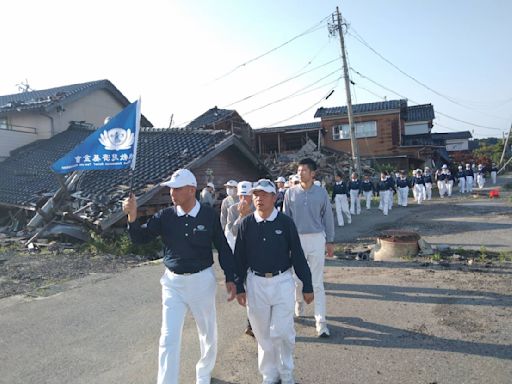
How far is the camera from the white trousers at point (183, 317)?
3650 millimetres

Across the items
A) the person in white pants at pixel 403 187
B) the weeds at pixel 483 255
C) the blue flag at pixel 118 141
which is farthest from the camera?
the person in white pants at pixel 403 187

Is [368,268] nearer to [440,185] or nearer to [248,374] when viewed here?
[248,374]

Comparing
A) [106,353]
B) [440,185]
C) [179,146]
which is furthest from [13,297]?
[440,185]

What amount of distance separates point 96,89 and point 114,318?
20.5 metres

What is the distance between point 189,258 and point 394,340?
2769mm

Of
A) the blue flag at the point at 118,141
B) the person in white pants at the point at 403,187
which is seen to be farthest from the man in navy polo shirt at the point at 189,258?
the person in white pants at the point at 403,187

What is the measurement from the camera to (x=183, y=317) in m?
3.85

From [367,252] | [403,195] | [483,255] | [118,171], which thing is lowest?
[483,255]

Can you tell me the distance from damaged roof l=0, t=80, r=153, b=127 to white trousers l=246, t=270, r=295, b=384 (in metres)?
20.3

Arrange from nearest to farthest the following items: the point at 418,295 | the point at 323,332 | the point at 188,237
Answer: the point at 188,237 < the point at 323,332 < the point at 418,295

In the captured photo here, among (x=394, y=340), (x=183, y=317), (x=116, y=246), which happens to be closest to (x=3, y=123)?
(x=116, y=246)

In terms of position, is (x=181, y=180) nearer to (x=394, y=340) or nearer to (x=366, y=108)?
(x=394, y=340)

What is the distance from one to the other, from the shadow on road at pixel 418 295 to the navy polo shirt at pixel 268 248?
3.03 m

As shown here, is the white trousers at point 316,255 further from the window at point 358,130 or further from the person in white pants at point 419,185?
the window at point 358,130
